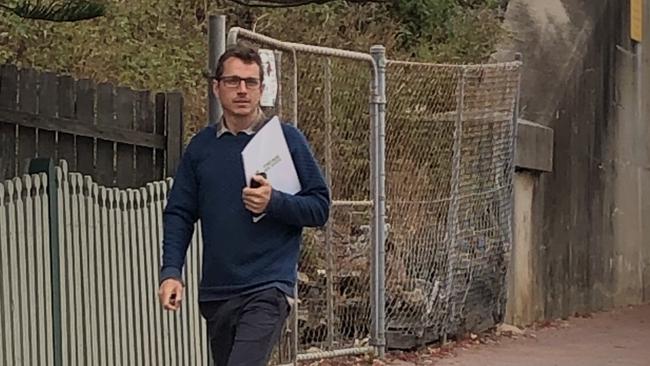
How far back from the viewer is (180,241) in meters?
5.47

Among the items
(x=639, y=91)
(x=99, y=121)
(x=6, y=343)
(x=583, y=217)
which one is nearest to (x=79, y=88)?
(x=99, y=121)

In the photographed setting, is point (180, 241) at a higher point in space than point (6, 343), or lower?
higher

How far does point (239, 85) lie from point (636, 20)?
35.0 ft

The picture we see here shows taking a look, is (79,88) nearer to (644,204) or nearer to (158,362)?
(158,362)

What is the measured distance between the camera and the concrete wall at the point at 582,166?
1227 cm

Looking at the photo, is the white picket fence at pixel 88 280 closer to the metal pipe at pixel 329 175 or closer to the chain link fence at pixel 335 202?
the chain link fence at pixel 335 202

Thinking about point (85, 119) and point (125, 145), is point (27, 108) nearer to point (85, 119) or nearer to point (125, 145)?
point (85, 119)

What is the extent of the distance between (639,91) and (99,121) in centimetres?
953

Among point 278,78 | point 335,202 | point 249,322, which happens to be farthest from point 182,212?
point 335,202

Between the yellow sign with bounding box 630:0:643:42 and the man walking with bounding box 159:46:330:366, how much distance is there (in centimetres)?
1022

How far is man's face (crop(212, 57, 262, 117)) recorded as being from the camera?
5.28 meters

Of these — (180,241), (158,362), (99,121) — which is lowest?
(158,362)

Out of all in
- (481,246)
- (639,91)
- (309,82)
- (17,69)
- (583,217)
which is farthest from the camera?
(639,91)

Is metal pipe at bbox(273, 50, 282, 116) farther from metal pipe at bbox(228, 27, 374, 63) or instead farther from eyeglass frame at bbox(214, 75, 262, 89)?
eyeglass frame at bbox(214, 75, 262, 89)
